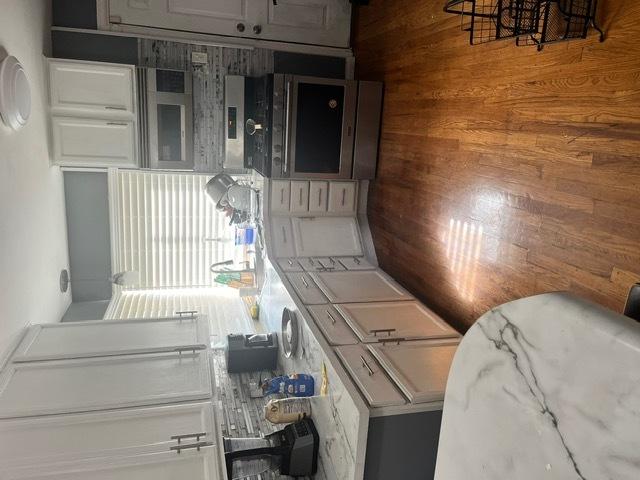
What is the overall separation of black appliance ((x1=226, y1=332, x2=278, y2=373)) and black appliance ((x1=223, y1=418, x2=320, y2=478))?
0.76 meters

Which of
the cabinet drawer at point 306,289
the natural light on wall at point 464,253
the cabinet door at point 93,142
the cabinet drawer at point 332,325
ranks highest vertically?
the cabinet door at point 93,142

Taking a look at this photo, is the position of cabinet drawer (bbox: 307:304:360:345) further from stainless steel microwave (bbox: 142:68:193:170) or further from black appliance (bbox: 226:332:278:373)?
stainless steel microwave (bbox: 142:68:193:170)

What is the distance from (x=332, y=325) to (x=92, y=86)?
2.16 metres

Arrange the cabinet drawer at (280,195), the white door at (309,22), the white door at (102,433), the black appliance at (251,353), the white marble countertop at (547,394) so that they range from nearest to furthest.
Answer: the white marble countertop at (547,394), the white door at (102,433), the black appliance at (251,353), the cabinet drawer at (280,195), the white door at (309,22)

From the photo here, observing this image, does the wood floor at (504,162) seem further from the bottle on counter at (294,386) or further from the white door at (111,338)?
the white door at (111,338)

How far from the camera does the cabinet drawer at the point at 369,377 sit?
1702mm

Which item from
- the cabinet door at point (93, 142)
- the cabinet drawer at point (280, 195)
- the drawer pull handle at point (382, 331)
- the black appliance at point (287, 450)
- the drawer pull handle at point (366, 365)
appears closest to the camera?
the drawer pull handle at point (366, 365)

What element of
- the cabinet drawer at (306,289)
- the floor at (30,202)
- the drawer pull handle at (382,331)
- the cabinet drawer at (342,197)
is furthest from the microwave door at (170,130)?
the drawer pull handle at (382,331)

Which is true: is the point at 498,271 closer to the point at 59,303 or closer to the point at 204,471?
the point at 204,471

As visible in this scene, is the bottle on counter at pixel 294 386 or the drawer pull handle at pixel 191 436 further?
the bottle on counter at pixel 294 386

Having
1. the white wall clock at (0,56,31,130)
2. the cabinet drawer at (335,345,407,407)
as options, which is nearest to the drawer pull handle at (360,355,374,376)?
the cabinet drawer at (335,345,407,407)

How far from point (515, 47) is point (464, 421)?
1.47 m

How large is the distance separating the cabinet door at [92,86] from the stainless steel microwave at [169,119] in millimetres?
127

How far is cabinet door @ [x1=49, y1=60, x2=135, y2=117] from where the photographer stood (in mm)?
3010
